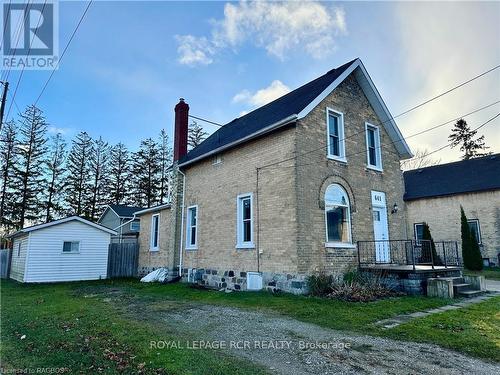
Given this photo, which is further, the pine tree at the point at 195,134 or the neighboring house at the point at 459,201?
the pine tree at the point at 195,134

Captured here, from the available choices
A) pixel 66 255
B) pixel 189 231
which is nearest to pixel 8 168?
pixel 66 255

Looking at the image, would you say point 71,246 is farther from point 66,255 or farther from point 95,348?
point 95,348

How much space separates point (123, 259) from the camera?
19797 millimetres

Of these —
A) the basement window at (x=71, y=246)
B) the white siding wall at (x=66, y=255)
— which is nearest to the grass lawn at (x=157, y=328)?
the white siding wall at (x=66, y=255)

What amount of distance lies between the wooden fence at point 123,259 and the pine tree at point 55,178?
52.0 feet

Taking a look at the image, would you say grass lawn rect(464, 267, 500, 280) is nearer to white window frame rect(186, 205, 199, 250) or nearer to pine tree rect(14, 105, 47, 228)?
white window frame rect(186, 205, 199, 250)

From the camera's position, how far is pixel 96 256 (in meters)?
18.9

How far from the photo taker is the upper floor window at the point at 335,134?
11.9m

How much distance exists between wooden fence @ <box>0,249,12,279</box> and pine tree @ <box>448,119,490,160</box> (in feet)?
151

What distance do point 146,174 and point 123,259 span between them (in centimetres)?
1815

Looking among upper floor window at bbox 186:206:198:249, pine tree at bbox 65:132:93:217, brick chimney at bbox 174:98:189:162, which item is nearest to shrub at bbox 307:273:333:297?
upper floor window at bbox 186:206:198:249

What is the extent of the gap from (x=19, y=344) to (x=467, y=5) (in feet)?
43.9

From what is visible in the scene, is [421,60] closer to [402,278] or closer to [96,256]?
[402,278]

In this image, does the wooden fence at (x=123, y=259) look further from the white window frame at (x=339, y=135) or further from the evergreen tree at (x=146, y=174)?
the evergreen tree at (x=146, y=174)
